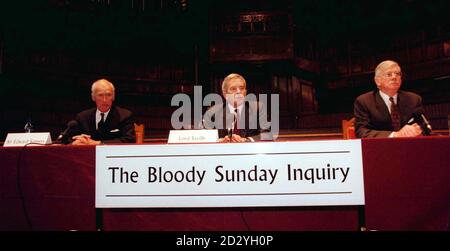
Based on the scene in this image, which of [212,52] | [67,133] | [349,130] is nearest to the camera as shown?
[67,133]

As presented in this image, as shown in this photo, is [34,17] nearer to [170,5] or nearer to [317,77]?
[170,5]

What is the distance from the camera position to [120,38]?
Answer: 6.65 meters

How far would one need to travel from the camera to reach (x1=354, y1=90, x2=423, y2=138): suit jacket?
3006 mm

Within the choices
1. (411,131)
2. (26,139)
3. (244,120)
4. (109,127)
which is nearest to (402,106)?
(411,131)

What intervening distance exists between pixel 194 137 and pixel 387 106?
5.52 feet

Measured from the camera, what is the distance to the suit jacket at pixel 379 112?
3.01 meters

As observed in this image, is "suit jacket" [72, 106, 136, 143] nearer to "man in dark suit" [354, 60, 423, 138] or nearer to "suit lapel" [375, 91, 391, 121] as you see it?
"man in dark suit" [354, 60, 423, 138]

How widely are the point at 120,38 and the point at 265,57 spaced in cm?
266

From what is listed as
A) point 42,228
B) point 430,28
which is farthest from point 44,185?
point 430,28

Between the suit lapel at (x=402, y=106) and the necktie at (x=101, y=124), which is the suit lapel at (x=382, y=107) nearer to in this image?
the suit lapel at (x=402, y=106)

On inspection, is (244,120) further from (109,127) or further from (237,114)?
(109,127)

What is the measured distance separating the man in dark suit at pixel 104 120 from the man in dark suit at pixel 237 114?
2.55 ft

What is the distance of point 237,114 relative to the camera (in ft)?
11.3

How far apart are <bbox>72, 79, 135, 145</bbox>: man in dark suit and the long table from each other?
3.91 ft
